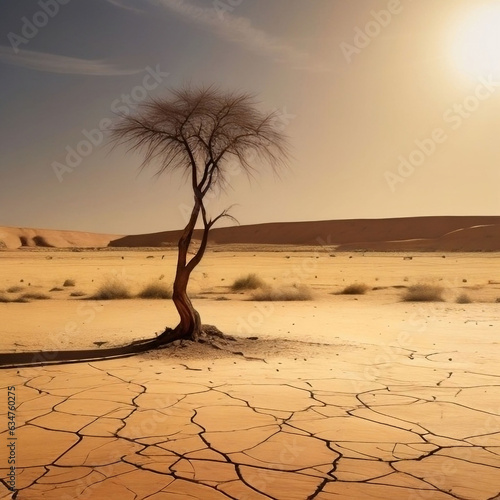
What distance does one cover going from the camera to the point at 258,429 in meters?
6.06

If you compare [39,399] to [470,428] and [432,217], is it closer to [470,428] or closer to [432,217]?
[470,428]

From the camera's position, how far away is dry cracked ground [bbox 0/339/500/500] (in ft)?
15.3

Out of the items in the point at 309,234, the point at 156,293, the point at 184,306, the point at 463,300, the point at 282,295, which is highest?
the point at 309,234

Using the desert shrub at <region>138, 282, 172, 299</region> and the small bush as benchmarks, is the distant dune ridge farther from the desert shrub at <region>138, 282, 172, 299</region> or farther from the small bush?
the desert shrub at <region>138, 282, 172, 299</region>

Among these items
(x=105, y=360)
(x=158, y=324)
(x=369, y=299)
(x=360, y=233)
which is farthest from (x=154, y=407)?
(x=360, y=233)

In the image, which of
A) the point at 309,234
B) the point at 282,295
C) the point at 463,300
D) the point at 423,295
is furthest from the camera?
the point at 309,234

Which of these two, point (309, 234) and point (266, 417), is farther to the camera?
point (309, 234)

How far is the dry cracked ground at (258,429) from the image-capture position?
465cm

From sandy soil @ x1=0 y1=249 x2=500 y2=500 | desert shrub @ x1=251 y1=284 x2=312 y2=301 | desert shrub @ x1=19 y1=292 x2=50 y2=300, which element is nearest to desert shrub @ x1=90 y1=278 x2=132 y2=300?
desert shrub @ x1=19 y1=292 x2=50 y2=300

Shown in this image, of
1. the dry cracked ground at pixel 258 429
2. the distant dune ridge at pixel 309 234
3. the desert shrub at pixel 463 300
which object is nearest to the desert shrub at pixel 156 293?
the desert shrub at pixel 463 300

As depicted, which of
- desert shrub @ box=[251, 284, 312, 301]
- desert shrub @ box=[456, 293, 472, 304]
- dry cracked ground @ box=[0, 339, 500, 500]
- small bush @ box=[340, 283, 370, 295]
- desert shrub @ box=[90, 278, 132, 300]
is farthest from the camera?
small bush @ box=[340, 283, 370, 295]

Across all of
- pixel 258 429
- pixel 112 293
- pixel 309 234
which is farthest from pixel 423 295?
pixel 309 234

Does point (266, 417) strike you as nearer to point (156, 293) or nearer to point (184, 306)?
point (184, 306)

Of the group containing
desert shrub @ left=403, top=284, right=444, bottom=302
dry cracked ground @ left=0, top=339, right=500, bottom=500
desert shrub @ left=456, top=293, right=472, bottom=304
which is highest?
desert shrub @ left=403, top=284, right=444, bottom=302
